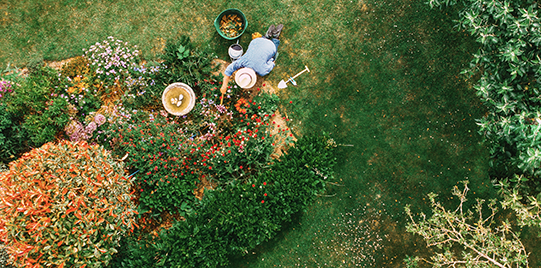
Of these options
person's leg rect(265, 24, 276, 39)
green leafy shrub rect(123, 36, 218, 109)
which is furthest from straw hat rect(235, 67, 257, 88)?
person's leg rect(265, 24, 276, 39)

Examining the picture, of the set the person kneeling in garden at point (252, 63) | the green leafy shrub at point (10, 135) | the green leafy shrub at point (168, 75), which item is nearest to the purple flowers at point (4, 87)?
the green leafy shrub at point (10, 135)

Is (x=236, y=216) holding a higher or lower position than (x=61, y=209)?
lower

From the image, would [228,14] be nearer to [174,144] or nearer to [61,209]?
[174,144]

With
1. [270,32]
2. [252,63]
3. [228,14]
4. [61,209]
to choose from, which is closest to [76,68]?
[61,209]

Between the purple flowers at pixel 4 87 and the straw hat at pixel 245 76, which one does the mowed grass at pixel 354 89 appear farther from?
the purple flowers at pixel 4 87

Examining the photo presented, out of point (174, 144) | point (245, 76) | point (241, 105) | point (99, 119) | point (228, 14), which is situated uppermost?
point (228, 14)

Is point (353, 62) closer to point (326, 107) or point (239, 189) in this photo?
point (326, 107)

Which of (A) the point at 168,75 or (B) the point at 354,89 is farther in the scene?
(B) the point at 354,89
